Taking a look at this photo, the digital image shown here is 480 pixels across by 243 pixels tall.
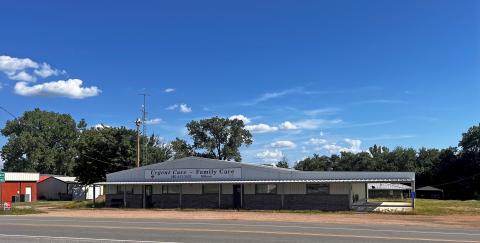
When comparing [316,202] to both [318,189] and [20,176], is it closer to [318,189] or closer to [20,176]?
[318,189]

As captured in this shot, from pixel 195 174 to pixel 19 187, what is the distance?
3638 cm

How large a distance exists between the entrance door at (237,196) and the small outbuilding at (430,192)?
190ft

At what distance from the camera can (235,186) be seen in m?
45.3

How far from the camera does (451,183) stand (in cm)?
9731

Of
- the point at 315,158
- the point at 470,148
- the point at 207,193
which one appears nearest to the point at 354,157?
the point at 315,158

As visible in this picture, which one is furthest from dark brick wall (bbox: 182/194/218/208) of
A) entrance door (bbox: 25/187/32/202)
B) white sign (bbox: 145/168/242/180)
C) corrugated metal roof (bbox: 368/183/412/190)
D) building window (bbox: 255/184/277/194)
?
corrugated metal roof (bbox: 368/183/412/190)

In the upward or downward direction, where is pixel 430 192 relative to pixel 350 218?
downward

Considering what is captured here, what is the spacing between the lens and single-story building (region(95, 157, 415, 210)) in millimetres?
41281

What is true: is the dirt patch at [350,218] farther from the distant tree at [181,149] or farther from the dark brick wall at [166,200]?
the distant tree at [181,149]

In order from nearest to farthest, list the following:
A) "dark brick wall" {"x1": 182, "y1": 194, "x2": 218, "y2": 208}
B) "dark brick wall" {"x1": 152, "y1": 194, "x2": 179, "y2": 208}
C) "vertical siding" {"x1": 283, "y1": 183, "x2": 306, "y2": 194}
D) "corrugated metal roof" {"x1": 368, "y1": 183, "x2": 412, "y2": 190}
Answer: "vertical siding" {"x1": 283, "y1": 183, "x2": 306, "y2": 194} < "dark brick wall" {"x1": 182, "y1": 194, "x2": 218, "y2": 208} < "dark brick wall" {"x1": 152, "y1": 194, "x2": 179, "y2": 208} < "corrugated metal roof" {"x1": 368, "y1": 183, "x2": 412, "y2": 190}

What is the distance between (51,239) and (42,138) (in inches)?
3872

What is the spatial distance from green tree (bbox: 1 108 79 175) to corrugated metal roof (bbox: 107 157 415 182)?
210 ft

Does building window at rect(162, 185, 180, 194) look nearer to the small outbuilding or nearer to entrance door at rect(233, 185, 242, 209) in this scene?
entrance door at rect(233, 185, 242, 209)

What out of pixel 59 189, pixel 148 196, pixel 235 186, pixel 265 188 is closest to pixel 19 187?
pixel 59 189
